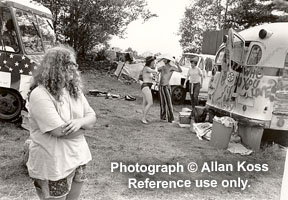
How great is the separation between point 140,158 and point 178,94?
13.7ft

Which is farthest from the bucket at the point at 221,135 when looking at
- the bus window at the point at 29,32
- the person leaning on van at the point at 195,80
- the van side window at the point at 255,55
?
the bus window at the point at 29,32

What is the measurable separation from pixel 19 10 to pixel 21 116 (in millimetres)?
1221

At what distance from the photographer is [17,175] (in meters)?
2.70

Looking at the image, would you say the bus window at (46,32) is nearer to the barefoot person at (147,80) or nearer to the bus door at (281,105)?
the barefoot person at (147,80)

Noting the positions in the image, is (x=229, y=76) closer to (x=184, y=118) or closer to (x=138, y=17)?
(x=184, y=118)

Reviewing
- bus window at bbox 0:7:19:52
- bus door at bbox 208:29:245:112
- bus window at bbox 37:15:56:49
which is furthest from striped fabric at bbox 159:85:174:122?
bus window at bbox 0:7:19:52

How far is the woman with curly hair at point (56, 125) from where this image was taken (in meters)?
1.57

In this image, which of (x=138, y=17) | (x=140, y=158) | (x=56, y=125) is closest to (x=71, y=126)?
(x=56, y=125)

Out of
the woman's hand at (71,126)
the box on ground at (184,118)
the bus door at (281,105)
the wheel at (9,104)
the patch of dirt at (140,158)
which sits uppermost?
the woman's hand at (71,126)

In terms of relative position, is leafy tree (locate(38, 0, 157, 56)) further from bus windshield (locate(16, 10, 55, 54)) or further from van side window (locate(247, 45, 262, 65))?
van side window (locate(247, 45, 262, 65))

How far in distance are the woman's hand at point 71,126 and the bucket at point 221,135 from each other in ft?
8.47

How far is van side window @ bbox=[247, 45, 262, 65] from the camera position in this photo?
3.92 metres

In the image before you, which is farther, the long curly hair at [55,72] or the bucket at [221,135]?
the bucket at [221,135]

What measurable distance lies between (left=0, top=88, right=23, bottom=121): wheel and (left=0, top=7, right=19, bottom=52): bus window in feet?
1.60
